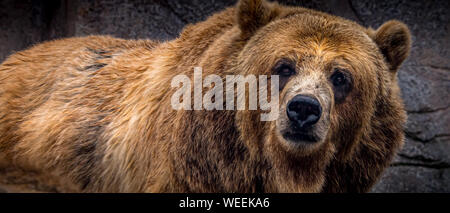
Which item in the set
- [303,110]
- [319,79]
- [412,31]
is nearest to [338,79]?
[319,79]

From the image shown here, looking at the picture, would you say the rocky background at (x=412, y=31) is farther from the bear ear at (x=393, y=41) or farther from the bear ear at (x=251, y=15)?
the bear ear at (x=251, y=15)

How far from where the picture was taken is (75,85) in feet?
14.6

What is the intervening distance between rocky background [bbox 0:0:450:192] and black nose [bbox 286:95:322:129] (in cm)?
335

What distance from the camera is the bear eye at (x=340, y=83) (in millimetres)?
3305

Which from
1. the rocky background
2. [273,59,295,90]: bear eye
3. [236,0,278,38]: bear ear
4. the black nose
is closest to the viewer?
the black nose

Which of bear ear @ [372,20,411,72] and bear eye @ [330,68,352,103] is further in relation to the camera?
bear ear @ [372,20,411,72]

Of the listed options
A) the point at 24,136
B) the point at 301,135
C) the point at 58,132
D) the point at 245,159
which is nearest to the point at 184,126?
the point at 245,159

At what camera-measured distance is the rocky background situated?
598 cm

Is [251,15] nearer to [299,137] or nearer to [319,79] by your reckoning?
[319,79]

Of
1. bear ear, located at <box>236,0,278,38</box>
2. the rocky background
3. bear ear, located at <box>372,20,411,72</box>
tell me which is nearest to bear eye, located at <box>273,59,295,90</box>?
bear ear, located at <box>236,0,278,38</box>

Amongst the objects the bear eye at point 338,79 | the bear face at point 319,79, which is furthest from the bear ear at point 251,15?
the bear eye at point 338,79

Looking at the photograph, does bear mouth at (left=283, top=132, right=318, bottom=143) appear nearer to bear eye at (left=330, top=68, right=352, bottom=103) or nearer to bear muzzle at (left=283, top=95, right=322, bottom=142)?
bear muzzle at (left=283, top=95, right=322, bottom=142)

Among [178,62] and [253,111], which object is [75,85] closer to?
[178,62]
